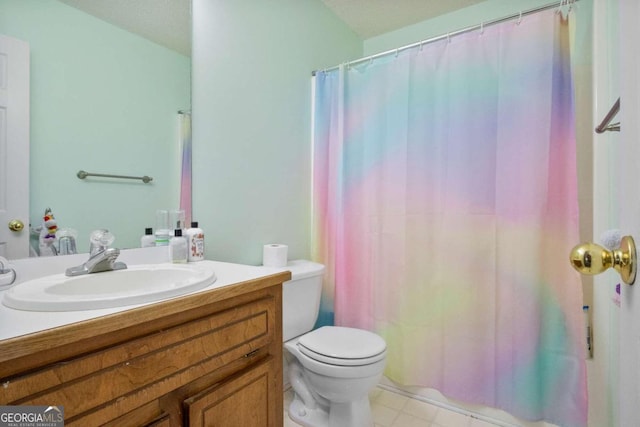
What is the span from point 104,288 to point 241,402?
506 mm

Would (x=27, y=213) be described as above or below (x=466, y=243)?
above

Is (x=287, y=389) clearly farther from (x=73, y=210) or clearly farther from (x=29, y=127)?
(x=29, y=127)

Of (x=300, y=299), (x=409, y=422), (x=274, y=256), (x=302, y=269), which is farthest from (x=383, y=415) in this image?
(x=274, y=256)

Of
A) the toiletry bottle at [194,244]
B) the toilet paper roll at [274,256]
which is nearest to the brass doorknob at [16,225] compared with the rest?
the toiletry bottle at [194,244]

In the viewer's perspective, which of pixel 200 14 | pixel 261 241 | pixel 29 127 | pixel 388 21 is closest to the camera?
pixel 29 127

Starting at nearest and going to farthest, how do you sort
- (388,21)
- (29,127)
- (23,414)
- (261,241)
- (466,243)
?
(23,414), (29,127), (466,243), (261,241), (388,21)

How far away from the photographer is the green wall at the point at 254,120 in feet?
4.74

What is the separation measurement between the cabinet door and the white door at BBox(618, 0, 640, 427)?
79 cm

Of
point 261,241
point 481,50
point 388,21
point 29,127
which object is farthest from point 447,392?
point 388,21

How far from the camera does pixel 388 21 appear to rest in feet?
7.18

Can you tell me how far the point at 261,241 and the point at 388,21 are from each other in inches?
67.0

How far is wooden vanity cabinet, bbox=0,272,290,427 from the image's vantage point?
1.79 ft

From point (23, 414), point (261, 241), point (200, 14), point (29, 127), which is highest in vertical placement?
point (200, 14)

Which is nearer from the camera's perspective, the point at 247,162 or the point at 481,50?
the point at 481,50
